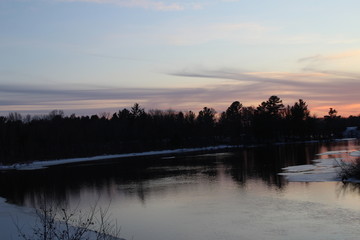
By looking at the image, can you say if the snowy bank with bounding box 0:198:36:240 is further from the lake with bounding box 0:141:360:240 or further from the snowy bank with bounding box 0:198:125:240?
the lake with bounding box 0:141:360:240

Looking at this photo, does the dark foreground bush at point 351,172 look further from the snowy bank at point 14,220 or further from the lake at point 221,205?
the snowy bank at point 14,220

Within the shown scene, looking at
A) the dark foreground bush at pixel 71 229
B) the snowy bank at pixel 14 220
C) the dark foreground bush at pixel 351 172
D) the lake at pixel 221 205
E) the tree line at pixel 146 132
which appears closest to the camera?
the dark foreground bush at pixel 71 229

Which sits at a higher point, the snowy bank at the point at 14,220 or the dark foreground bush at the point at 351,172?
the dark foreground bush at the point at 351,172

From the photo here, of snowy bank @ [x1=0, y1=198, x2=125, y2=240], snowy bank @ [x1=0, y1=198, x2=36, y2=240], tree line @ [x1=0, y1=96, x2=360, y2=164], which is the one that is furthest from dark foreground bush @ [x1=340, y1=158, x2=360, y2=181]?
tree line @ [x1=0, y1=96, x2=360, y2=164]

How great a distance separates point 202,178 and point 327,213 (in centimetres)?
1523

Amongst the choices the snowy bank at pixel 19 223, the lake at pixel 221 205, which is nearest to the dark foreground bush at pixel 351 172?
the lake at pixel 221 205

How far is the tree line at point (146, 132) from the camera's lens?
73438 millimetres

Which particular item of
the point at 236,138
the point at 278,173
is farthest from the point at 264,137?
the point at 278,173

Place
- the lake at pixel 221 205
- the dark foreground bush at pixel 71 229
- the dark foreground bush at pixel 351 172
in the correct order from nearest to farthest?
the dark foreground bush at pixel 71 229 → the lake at pixel 221 205 → the dark foreground bush at pixel 351 172

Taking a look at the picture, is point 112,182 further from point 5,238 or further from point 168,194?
point 5,238

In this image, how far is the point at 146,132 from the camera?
311 feet

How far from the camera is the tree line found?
73438 millimetres

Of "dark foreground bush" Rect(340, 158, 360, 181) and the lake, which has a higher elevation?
"dark foreground bush" Rect(340, 158, 360, 181)

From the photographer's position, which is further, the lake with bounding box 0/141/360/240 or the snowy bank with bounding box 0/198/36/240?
the snowy bank with bounding box 0/198/36/240
